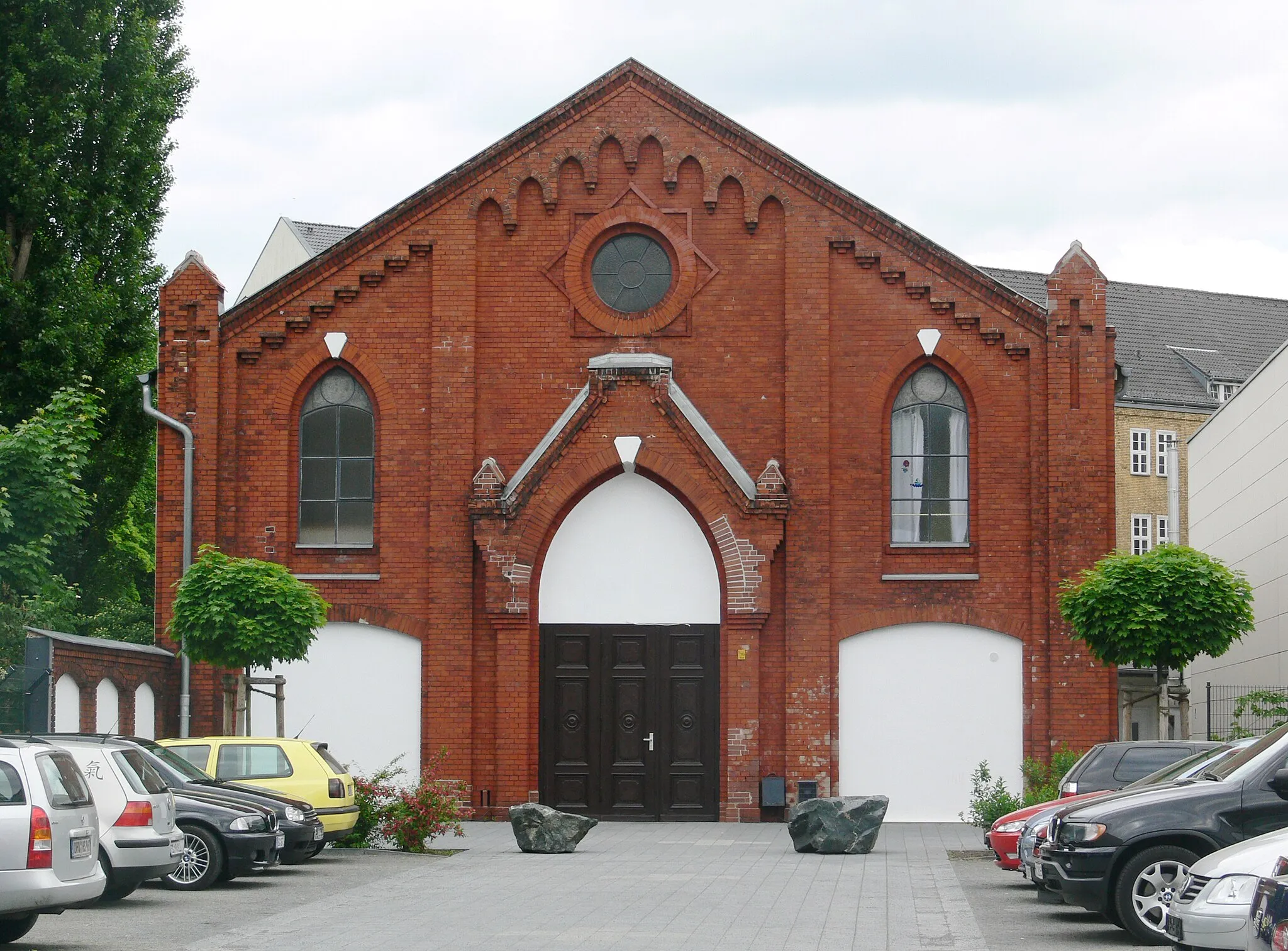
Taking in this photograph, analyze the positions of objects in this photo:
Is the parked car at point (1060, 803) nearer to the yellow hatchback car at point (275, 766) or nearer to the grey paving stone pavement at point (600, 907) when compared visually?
the grey paving stone pavement at point (600, 907)

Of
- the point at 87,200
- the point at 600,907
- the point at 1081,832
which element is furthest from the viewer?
the point at 87,200

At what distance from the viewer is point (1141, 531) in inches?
2478

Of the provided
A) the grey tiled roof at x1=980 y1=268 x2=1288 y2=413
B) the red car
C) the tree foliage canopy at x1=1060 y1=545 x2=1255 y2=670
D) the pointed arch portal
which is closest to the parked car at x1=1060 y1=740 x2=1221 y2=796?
the red car

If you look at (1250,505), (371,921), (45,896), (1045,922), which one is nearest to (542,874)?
(371,921)

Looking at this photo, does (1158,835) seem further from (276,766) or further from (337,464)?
(337,464)

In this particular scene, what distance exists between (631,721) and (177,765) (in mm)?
9738

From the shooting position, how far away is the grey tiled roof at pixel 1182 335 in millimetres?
62406

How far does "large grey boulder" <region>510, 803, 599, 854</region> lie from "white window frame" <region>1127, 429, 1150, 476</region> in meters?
44.2

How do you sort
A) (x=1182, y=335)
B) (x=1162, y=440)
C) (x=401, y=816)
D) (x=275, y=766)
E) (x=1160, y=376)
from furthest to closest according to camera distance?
(x=1182, y=335) → (x=1160, y=376) → (x=1162, y=440) → (x=401, y=816) → (x=275, y=766)

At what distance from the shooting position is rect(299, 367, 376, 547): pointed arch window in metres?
28.0

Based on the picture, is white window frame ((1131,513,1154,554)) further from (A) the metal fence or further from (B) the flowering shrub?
(B) the flowering shrub

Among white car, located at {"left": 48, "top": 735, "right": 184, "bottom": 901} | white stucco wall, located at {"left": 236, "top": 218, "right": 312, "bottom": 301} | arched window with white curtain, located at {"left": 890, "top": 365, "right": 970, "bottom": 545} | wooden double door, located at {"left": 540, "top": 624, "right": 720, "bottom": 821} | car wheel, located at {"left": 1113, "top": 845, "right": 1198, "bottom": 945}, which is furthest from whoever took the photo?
white stucco wall, located at {"left": 236, "top": 218, "right": 312, "bottom": 301}

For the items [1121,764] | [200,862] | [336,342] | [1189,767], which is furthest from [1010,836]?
[336,342]

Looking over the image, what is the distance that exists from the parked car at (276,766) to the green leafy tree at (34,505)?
11.5ft
